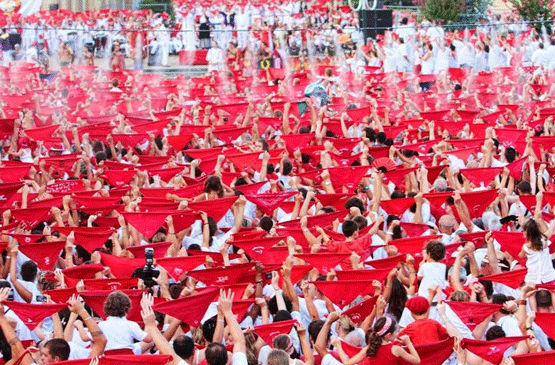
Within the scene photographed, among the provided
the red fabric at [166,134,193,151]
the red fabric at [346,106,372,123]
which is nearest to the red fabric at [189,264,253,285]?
the red fabric at [166,134,193,151]

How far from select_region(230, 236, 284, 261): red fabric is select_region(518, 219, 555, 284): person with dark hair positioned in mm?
2257

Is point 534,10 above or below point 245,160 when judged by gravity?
above

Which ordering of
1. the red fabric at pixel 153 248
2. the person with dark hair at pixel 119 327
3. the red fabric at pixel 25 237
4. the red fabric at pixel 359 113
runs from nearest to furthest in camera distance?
1. the person with dark hair at pixel 119 327
2. the red fabric at pixel 153 248
3. the red fabric at pixel 25 237
4. the red fabric at pixel 359 113

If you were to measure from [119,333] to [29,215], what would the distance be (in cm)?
413

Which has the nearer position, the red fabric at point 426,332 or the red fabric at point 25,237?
the red fabric at point 426,332

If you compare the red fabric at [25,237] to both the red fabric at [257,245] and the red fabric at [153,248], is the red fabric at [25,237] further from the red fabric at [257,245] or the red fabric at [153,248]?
the red fabric at [257,245]

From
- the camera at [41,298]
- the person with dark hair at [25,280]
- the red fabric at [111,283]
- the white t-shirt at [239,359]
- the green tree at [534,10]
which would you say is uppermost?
the green tree at [534,10]

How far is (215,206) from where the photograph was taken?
1276 cm

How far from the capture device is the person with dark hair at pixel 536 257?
10820 mm

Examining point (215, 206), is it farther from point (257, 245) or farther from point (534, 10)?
point (534, 10)

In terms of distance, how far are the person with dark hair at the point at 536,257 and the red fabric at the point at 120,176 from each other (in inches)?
215

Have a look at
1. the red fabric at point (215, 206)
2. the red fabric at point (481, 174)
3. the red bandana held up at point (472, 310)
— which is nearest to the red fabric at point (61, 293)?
the red fabric at point (215, 206)

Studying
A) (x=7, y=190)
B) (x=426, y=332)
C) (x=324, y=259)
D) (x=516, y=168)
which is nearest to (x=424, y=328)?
(x=426, y=332)

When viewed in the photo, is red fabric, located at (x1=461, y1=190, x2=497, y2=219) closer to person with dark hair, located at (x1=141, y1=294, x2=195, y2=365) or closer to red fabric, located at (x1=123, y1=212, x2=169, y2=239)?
red fabric, located at (x1=123, y1=212, x2=169, y2=239)
